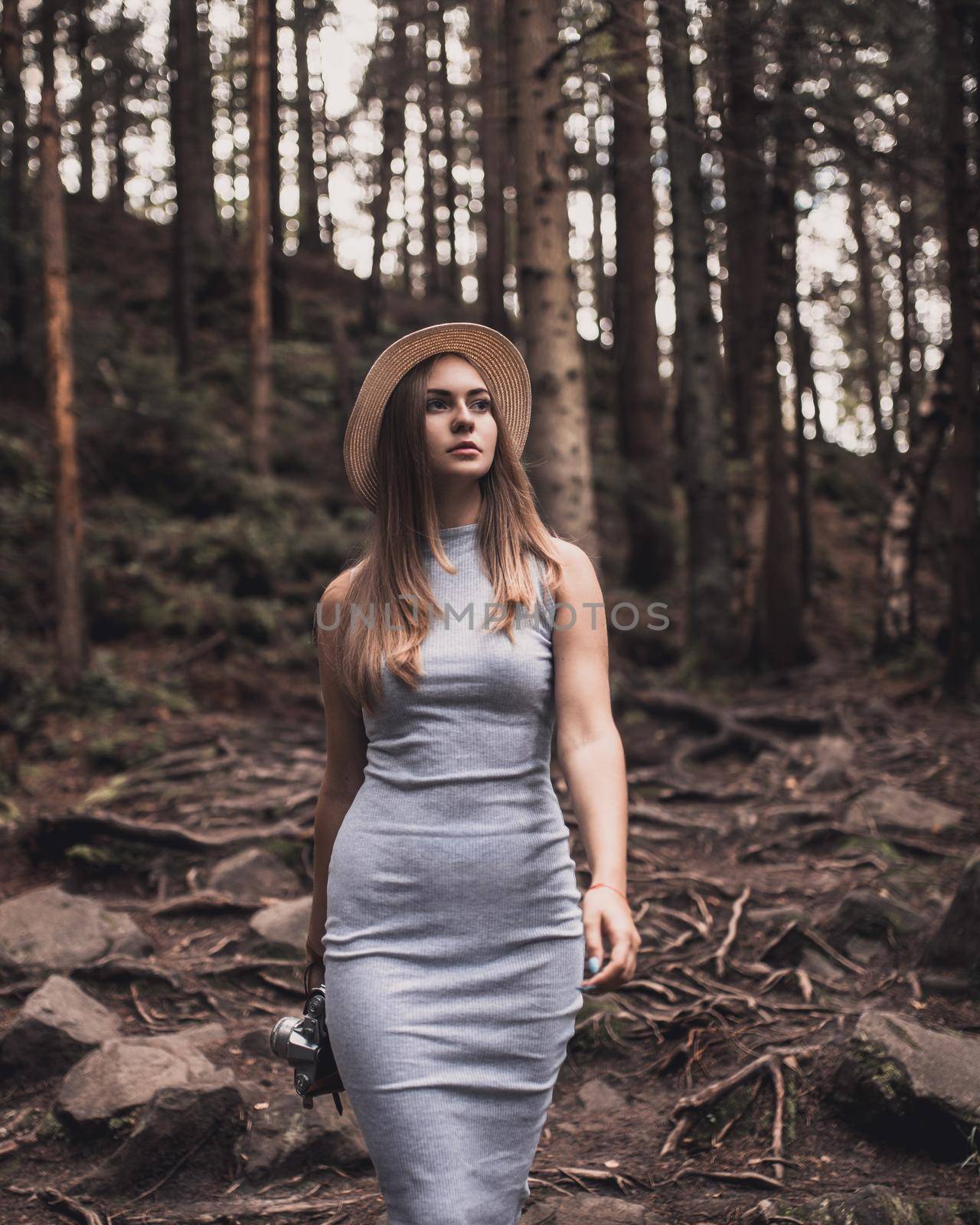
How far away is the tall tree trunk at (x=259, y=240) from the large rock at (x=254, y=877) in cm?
1012

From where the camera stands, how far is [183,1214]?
3.31 meters

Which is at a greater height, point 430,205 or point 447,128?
point 430,205

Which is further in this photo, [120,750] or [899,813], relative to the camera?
[120,750]

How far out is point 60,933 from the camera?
16.8ft

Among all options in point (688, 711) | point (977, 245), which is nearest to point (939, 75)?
point (977, 245)

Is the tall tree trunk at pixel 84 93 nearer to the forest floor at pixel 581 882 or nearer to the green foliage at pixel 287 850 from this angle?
the forest floor at pixel 581 882

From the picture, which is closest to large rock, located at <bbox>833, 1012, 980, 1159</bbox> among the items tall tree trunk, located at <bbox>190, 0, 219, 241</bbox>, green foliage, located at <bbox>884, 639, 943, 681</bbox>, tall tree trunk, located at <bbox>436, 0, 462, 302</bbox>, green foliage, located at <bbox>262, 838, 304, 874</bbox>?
green foliage, located at <bbox>262, 838, 304, 874</bbox>

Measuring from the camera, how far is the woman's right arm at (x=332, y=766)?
8.08 feet

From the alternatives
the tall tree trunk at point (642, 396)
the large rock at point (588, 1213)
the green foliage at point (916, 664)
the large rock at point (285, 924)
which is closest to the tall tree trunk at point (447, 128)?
the tall tree trunk at point (642, 396)

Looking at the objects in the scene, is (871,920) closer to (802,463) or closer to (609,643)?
(609,643)

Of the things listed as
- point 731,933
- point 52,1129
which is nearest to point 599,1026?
point 731,933

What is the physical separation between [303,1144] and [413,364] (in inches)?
108

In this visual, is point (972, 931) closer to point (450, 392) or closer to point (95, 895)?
point (450, 392)

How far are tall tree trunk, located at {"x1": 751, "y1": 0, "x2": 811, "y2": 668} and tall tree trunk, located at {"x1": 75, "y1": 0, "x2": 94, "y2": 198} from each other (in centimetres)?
1043
